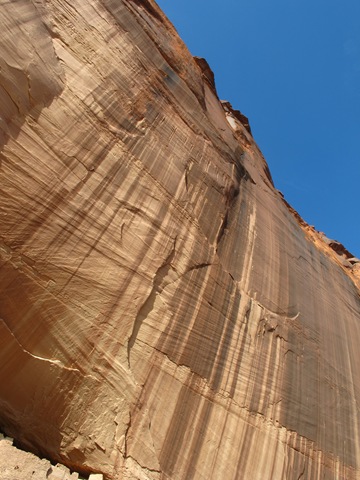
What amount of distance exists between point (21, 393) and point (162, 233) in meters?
3.04

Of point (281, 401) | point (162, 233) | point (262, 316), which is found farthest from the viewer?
point (262, 316)

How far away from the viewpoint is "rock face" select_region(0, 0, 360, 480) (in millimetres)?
4906

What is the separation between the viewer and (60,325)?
16.5 feet

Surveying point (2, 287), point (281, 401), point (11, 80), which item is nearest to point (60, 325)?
point (2, 287)

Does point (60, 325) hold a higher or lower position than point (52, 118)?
lower

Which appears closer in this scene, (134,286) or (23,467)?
(23,467)

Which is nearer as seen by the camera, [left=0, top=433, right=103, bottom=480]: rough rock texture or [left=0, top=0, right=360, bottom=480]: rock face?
[left=0, top=433, right=103, bottom=480]: rough rock texture

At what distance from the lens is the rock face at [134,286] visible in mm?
4906

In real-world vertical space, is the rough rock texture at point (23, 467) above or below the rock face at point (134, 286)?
below

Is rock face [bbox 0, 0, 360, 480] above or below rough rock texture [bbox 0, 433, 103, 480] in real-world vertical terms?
above

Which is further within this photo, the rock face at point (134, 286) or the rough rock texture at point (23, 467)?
the rock face at point (134, 286)

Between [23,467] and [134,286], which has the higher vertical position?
[134,286]

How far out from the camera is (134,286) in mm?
5723

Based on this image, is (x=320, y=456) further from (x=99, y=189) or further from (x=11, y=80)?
(x=11, y=80)
